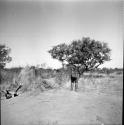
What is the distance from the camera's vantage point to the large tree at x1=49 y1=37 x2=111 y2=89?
6.10ft

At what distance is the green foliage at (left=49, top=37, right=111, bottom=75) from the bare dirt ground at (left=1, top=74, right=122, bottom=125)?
0.30 meters

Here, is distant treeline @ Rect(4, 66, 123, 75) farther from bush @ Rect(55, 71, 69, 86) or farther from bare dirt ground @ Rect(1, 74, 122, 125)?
bare dirt ground @ Rect(1, 74, 122, 125)

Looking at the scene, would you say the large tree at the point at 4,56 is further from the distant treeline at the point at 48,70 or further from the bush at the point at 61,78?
the bush at the point at 61,78

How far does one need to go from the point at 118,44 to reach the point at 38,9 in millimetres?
950

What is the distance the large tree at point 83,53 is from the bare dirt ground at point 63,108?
0.30 meters

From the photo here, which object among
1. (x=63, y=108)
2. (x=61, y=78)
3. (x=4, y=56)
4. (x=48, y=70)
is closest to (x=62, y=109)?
(x=63, y=108)

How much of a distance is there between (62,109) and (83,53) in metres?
0.64

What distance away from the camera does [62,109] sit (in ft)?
6.00

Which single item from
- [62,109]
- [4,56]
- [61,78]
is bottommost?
[62,109]

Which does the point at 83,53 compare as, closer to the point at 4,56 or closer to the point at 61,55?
the point at 61,55

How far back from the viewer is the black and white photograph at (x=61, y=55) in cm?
185

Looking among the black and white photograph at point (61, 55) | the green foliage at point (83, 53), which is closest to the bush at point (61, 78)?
the black and white photograph at point (61, 55)

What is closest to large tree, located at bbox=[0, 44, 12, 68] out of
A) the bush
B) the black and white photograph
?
the black and white photograph

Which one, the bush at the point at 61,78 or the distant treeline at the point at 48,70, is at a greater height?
the distant treeline at the point at 48,70
